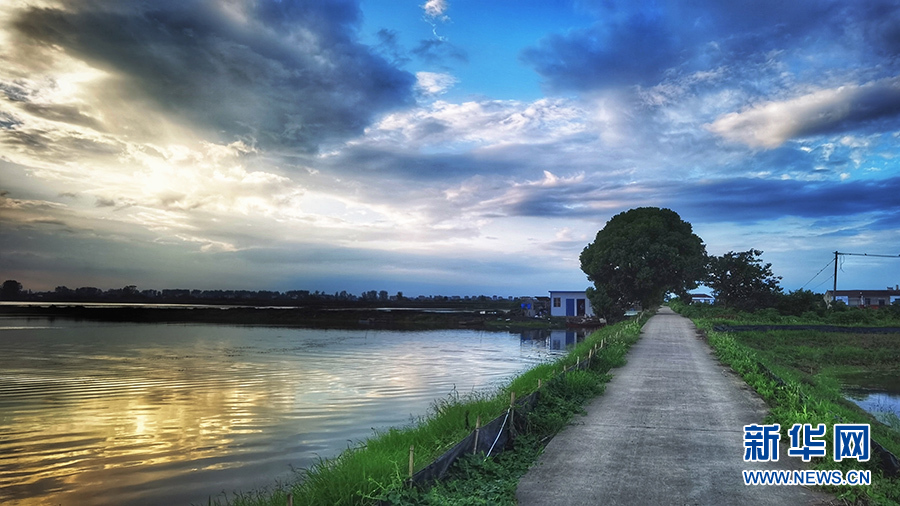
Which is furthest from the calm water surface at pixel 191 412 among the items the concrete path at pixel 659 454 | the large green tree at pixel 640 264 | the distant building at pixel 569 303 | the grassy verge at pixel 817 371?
the distant building at pixel 569 303

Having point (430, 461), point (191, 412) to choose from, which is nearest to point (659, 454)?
point (430, 461)

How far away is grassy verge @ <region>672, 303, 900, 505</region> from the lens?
25.8 feet

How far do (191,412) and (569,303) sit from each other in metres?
59.7

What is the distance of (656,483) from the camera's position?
7504 millimetres

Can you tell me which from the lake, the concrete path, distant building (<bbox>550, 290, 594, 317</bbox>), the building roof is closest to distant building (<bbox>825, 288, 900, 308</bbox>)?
the building roof

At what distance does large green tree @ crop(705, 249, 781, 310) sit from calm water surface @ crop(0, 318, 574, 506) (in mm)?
23004

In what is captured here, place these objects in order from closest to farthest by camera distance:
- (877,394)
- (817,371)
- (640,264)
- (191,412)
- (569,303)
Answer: (191,412)
(877,394)
(817,371)
(640,264)
(569,303)

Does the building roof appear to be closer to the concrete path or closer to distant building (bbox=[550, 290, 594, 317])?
distant building (bbox=[550, 290, 594, 317])

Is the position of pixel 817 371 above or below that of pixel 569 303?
below

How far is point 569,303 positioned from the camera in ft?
238

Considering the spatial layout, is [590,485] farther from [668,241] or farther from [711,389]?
[668,241]

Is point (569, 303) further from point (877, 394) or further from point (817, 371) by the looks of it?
point (877, 394)

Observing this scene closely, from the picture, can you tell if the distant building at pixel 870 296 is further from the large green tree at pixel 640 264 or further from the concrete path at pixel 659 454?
the concrete path at pixel 659 454

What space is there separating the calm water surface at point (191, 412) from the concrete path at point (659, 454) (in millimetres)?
5952
